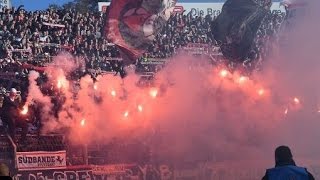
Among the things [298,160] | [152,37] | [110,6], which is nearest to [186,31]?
[152,37]

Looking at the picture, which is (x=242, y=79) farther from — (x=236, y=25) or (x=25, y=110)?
(x=25, y=110)

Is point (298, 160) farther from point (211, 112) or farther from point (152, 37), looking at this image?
point (152, 37)

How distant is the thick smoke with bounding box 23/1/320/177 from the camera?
13.4 m

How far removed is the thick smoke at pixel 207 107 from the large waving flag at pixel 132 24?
0.77m

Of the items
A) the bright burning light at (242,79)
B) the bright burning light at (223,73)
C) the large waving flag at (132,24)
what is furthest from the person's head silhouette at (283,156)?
the bright burning light at (242,79)

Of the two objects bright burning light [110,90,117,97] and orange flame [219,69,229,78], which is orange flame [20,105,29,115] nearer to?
bright burning light [110,90,117,97]

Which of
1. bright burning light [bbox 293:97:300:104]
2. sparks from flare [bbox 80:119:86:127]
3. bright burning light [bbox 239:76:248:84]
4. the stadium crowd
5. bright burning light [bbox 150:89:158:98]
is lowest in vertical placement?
bright burning light [bbox 293:97:300:104]

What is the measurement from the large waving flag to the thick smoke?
0.77m

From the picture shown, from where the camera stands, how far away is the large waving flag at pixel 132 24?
1477cm

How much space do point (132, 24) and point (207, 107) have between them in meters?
2.69

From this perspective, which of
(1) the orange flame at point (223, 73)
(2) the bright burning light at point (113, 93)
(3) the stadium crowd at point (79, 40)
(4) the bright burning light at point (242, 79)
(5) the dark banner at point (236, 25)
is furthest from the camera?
(5) the dark banner at point (236, 25)

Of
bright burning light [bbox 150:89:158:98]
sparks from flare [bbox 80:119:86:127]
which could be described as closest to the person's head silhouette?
sparks from flare [bbox 80:119:86:127]

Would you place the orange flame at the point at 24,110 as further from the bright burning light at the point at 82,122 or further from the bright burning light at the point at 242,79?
the bright burning light at the point at 242,79

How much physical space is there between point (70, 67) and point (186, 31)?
11.2 ft
